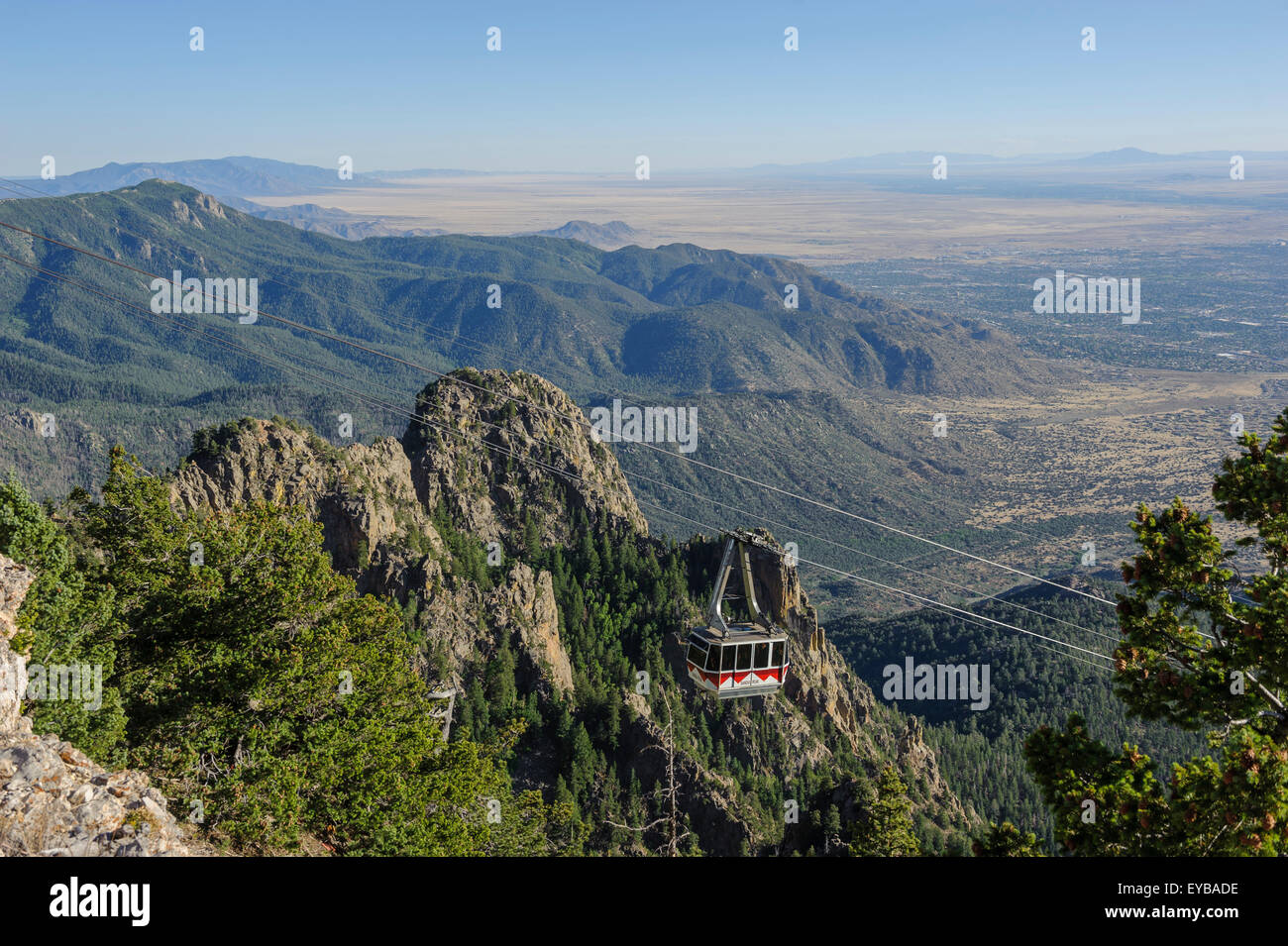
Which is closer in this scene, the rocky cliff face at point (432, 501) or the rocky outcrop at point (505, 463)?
the rocky cliff face at point (432, 501)

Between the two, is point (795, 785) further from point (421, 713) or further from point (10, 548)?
point (10, 548)

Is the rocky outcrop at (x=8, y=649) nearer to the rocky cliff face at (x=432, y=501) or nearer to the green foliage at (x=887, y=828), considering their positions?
the green foliage at (x=887, y=828)

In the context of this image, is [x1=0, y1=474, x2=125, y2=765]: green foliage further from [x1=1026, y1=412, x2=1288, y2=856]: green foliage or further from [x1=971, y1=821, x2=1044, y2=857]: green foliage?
[x1=971, y1=821, x2=1044, y2=857]: green foliage

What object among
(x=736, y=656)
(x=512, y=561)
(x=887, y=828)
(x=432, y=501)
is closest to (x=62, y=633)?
(x=736, y=656)

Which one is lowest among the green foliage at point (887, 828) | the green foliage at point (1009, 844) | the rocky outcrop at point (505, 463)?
the green foliage at point (887, 828)

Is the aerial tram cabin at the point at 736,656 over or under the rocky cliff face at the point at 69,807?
under

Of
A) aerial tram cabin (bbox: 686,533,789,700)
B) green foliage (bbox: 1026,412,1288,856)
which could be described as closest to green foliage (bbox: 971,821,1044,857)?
green foliage (bbox: 1026,412,1288,856)

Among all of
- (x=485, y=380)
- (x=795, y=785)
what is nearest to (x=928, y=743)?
(x=795, y=785)

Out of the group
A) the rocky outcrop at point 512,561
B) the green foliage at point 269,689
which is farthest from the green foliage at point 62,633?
the rocky outcrop at point 512,561

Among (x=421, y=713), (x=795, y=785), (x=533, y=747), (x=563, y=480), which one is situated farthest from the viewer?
(x=563, y=480)
